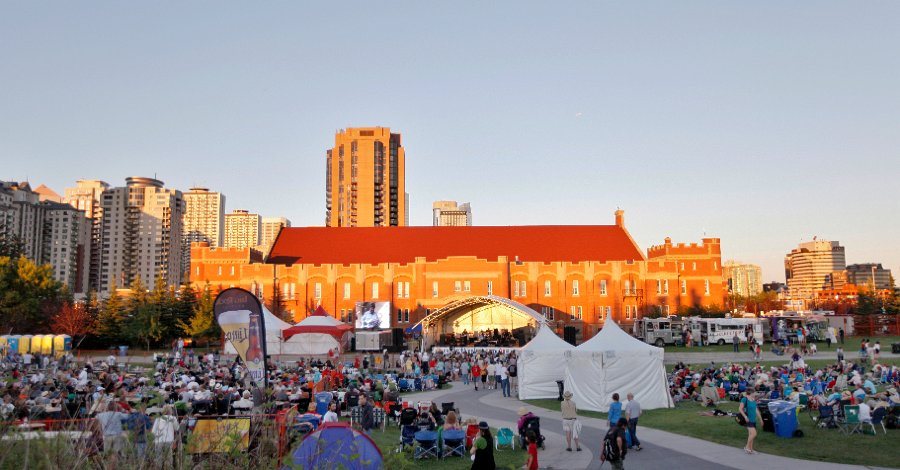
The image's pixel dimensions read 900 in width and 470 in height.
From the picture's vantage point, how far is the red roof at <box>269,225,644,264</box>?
75.8 metres

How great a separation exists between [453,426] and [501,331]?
5043 centimetres

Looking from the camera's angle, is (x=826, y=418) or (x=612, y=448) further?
(x=826, y=418)

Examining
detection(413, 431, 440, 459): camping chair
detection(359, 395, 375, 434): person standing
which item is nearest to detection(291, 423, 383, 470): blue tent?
detection(413, 431, 440, 459): camping chair

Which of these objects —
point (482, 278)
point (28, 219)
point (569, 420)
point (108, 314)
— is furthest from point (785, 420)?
point (28, 219)

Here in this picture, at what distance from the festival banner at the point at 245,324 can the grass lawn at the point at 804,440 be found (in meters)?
10.9

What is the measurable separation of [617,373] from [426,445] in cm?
944

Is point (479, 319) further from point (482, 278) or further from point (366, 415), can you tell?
point (366, 415)

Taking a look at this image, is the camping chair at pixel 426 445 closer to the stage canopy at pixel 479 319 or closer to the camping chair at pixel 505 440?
the camping chair at pixel 505 440

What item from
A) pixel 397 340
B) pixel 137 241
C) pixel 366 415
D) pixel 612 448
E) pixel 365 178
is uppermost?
pixel 365 178

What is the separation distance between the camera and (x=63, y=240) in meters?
174

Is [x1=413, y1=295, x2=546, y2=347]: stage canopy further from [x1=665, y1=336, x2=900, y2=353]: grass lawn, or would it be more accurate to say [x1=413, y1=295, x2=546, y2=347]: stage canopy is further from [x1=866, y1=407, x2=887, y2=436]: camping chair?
[x1=866, y1=407, x2=887, y2=436]: camping chair

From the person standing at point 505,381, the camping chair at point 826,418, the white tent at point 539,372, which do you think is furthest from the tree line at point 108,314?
the camping chair at point 826,418

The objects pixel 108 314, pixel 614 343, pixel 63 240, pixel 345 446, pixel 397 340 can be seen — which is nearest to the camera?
pixel 345 446

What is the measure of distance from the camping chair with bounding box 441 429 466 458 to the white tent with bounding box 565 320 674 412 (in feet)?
27.5
